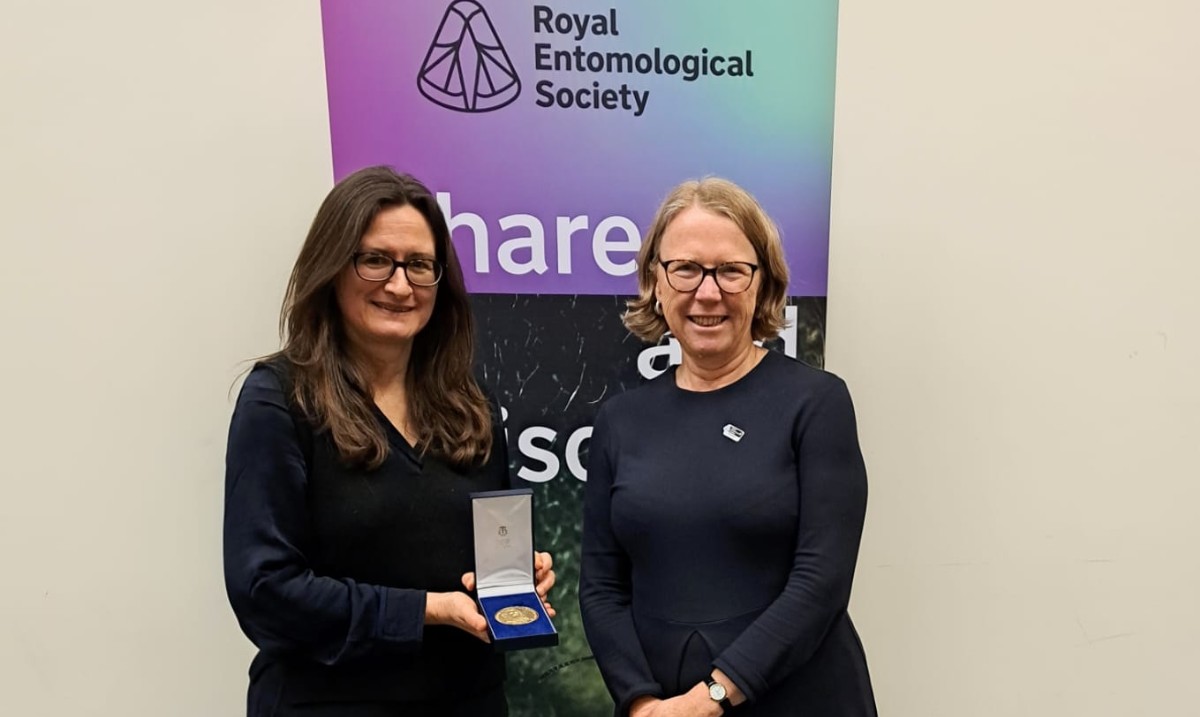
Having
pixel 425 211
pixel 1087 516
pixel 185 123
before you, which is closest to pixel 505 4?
pixel 425 211

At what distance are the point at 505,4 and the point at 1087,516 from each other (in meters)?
1.87

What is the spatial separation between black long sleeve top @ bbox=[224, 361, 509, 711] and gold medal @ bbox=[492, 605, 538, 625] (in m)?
0.12

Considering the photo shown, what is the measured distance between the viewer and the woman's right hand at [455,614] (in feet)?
3.75

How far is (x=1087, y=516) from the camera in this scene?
1.80 m

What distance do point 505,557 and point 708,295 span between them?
565 mm

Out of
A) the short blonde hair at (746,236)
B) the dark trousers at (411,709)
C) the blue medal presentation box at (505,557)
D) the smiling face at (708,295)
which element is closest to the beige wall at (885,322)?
the short blonde hair at (746,236)

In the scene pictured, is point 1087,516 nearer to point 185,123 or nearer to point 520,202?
point 520,202

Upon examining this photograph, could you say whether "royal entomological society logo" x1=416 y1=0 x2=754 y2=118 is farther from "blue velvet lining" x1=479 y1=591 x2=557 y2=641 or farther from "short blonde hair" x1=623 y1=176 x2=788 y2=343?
"blue velvet lining" x1=479 y1=591 x2=557 y2=641

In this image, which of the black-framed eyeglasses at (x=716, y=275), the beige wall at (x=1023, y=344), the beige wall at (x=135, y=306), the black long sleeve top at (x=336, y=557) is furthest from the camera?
the beige wall at (x=1023, y=344)

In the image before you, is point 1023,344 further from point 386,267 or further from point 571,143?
point 386,267

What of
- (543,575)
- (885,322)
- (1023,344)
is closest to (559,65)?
(885,322)

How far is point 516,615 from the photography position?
1.16 meters

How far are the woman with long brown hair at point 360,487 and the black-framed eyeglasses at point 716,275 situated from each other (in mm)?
397

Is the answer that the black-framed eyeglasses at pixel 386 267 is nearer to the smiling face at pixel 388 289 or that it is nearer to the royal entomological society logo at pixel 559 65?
the smiling face at pixel 388 289
